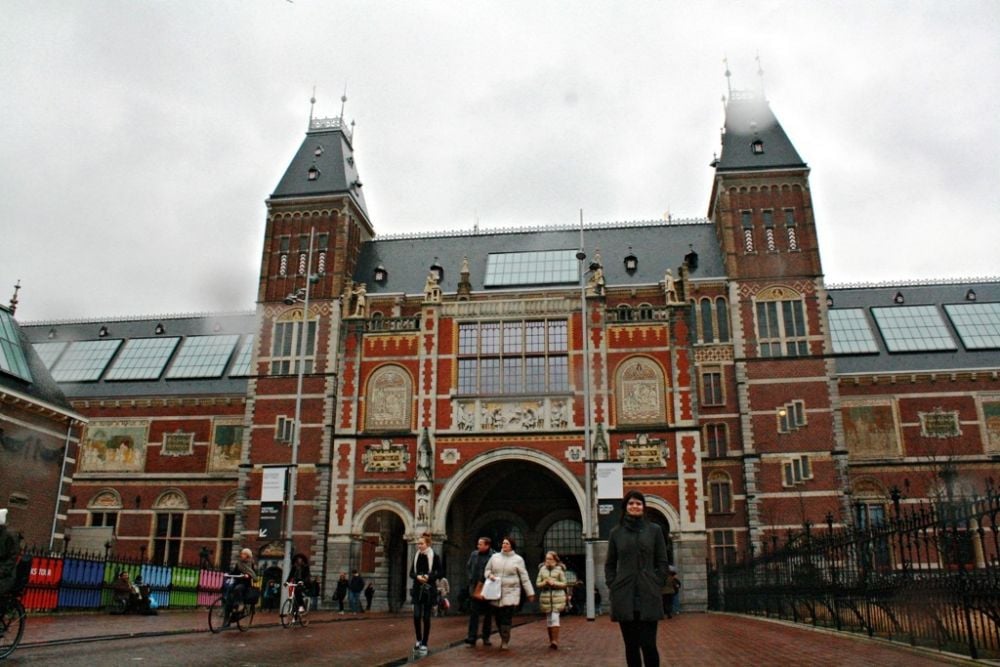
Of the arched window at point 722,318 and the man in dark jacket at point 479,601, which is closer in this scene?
the man in dark jacket at point 479,601

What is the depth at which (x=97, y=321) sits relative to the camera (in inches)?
2154

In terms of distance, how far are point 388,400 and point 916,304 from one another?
31.6 meters

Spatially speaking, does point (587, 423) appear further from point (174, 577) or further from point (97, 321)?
point (97, 321)

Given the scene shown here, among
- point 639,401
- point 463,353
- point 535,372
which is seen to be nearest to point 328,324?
point 463,353

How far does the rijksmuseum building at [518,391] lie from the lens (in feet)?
105

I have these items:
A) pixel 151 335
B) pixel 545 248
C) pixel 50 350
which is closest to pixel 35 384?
pixel 151 335

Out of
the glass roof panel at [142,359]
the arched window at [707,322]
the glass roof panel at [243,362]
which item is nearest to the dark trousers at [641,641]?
the arched window at [707,322]

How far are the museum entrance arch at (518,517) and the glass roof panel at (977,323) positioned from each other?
23728 mm

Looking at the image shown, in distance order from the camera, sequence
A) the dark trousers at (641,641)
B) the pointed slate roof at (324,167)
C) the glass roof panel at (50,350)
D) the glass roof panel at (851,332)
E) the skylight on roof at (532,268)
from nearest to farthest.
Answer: the dark trousers at (641,641)
the skylight on roof at (532,268)
the glass roof panel at (851,332)
the pointed slate roof at (324,167)
the glass roof panel at (50,350)

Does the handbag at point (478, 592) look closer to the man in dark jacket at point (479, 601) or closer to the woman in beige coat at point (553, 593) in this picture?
the man in dark jacket at point (479, 601)

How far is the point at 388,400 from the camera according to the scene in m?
34.0

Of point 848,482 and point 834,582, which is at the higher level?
point 848,482

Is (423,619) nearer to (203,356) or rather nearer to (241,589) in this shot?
(241,589)

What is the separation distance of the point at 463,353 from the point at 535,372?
10.5 feet
